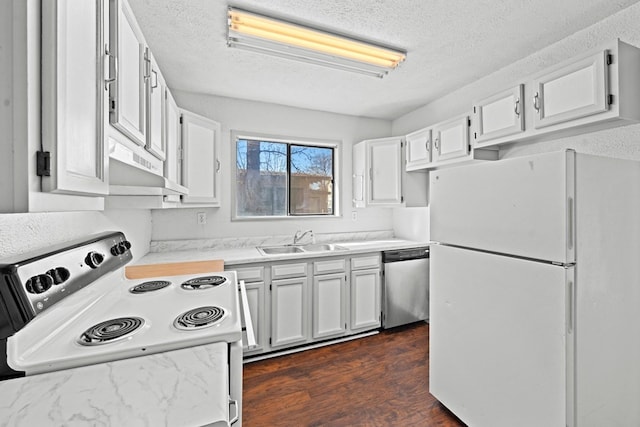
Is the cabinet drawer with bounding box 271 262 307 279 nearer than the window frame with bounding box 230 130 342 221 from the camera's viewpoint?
Yes

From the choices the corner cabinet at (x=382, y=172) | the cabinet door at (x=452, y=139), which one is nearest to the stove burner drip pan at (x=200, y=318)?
the cabinet door at (x=452, y=139)

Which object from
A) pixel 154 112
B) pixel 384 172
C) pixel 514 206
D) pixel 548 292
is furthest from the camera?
pixel 384 172

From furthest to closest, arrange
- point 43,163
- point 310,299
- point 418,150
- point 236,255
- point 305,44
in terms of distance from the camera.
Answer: point 418,150
point 310,299
point 236,255
point 305,44
point 43,163

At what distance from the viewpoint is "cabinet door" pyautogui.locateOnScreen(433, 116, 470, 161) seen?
2.44 meters

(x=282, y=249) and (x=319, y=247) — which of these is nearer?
(x=282, y=249)

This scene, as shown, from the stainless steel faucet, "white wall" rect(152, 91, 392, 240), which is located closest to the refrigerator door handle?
the stainless steel faucet

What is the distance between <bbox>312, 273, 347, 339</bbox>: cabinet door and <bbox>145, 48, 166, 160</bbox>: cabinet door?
5.56ft

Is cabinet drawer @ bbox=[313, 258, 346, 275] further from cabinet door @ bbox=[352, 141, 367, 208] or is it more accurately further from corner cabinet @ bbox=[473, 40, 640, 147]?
corner cabinet @ bbox=[473, 40, 640, 147]

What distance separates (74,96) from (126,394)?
28.6 inches

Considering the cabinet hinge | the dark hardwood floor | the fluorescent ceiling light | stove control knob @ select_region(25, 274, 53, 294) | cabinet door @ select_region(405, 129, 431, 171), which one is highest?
the fluorescent ceiling light

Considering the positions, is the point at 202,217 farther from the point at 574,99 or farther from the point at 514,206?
the point at 574,99

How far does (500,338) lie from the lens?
1429mm

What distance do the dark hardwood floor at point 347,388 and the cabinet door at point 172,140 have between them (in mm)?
1675

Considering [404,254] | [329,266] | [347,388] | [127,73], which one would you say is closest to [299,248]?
[329,266]
